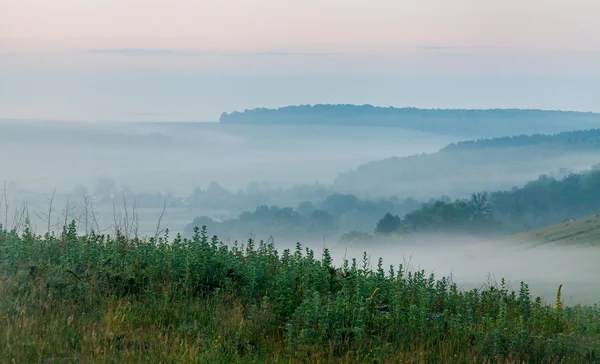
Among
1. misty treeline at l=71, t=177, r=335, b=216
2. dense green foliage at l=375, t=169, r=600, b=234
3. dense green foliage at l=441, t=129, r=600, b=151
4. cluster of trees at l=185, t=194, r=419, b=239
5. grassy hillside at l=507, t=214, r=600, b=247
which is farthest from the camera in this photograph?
dense green foliage at l=441, t=129, r=600, b=151

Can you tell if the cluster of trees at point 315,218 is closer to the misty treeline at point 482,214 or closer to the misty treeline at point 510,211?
the misty treeline at point 482,214

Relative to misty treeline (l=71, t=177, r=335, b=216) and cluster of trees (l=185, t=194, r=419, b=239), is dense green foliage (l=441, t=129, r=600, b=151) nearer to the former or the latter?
cluster of trees (l=185, t=194, r=419, b=239)

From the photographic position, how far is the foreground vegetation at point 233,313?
21.4 ft

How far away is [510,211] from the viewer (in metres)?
119

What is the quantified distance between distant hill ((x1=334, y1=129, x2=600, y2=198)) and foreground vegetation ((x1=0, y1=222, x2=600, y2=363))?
527ft

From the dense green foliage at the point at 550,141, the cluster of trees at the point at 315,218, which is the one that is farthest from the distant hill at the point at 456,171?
the cluster of trees at the point at 315,218

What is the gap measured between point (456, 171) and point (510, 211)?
63.3m

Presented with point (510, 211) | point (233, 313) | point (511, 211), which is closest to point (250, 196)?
point (510, 211)

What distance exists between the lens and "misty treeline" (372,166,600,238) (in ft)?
370

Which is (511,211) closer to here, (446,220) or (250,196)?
(446,220)

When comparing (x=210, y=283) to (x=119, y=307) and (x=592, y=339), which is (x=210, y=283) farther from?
(x=592, y=339)

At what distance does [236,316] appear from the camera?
7.27 m

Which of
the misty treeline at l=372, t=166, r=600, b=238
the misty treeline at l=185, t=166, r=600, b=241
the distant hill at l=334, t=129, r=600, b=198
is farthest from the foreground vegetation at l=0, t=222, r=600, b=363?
the distant hill at l=334, t=129, r=600, b=198

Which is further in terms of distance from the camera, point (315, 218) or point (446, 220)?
point (315, 218)
